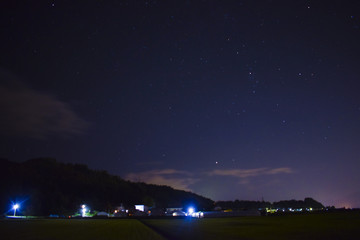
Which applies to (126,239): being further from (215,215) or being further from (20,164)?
(20,164)

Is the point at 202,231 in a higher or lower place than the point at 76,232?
lower

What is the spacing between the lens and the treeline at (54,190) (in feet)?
385

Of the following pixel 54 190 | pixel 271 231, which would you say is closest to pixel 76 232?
pixel 271 231

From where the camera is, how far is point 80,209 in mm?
133375

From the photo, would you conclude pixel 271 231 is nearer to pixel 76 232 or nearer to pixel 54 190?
pixel 76 232

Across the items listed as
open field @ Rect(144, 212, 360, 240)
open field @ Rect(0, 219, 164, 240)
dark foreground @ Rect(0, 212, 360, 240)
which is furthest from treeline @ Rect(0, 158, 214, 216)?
open field @ Rect(144, 212, 360, 240)

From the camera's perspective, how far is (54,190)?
138750 millimetres

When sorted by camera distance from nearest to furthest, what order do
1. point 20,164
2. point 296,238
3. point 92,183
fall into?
point 296,238
point 20,164
point 92,183

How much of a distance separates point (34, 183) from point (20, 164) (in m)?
24.9

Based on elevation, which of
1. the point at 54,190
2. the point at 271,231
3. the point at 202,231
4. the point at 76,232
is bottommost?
the point at 271,231

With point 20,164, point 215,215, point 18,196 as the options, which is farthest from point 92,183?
point 215,215

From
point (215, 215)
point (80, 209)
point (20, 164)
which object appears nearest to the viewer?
point (215, 215)

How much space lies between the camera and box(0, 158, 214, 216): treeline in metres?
117

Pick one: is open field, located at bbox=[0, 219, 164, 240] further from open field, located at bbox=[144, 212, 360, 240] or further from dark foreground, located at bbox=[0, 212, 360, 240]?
open field, located at bbox=[144, 212, 360, 240]
